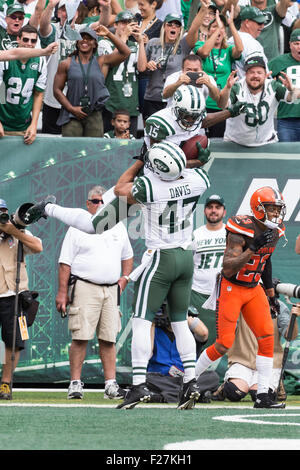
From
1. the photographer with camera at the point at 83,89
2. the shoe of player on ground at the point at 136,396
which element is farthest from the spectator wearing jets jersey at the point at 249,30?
the shoe of player on ground at the point at 136,396

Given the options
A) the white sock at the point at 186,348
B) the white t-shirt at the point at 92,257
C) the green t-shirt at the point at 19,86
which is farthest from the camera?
the green t-shirt at the point at 19,86

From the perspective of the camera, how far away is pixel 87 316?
7.92m

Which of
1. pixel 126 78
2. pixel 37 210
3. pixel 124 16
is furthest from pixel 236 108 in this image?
pixel 37 210

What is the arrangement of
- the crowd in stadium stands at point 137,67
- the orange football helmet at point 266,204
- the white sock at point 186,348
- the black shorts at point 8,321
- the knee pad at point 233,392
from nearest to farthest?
the white sock at point 186,348
the orange football helmet at point 266,204
the black shorts at point 8,321
the knee pad at point 233,392
the crowd in stadium stands at point 137,67

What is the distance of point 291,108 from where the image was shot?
9.07 meters

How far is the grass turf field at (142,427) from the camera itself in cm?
424

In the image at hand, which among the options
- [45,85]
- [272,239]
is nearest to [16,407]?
[272,239]

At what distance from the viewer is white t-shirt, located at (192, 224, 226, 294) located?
850cm

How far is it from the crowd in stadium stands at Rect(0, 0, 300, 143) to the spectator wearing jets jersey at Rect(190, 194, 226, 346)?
2.60ft

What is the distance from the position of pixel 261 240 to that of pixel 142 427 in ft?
6.71

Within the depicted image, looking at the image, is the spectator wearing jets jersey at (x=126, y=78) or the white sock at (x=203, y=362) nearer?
the white sock at (x=203, y=362)

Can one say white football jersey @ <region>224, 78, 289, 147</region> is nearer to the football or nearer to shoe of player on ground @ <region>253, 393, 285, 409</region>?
the football

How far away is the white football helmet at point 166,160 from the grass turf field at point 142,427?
1601 mm

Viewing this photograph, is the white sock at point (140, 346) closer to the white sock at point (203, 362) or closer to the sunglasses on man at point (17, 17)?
the white sock at point (203, 362)
